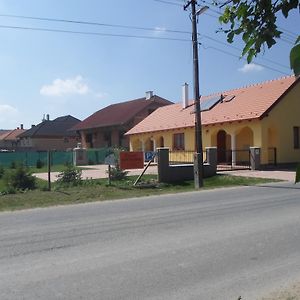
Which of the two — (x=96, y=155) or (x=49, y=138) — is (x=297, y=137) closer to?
(x=96, y=155)

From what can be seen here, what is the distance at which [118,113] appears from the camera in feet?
184

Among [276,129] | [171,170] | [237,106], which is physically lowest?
[171,170]

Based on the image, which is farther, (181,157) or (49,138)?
(49,138)

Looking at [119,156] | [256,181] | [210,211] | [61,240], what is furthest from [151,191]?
[61,240]

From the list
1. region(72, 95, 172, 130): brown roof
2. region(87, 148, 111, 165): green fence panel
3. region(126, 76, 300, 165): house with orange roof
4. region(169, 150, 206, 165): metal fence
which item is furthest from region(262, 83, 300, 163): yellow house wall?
region(72, 95, 172, 130): brown roof

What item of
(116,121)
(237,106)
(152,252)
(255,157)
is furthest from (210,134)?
(152,252)

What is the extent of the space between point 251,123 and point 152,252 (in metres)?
23.3

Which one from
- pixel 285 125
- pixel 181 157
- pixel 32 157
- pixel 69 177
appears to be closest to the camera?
pixel 69 177

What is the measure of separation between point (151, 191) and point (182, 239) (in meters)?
10.4

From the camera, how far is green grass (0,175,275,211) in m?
15.5

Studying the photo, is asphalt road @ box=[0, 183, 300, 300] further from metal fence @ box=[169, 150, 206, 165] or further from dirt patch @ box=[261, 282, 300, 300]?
metal fence @ box=[169, 150, 206, 165]

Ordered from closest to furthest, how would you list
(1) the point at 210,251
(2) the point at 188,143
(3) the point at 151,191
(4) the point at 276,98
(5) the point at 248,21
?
(5) the point at 248,21 → (1) the point at 210,251 → (3) the point at 151,191 → (4) the point at 276,98 → (2) the point at 188,143

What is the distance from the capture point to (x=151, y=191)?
61.4 ft

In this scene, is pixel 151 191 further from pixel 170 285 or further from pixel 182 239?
pixel 170 285
